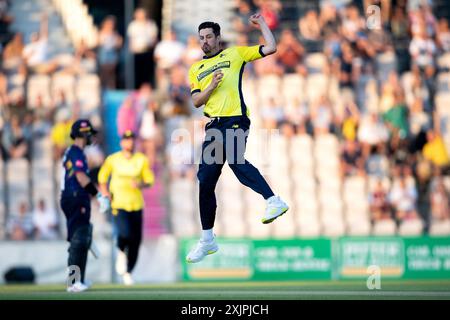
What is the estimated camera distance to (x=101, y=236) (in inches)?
870

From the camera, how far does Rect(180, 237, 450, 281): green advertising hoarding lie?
876 inches

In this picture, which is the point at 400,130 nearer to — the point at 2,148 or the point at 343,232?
the point at 343,232

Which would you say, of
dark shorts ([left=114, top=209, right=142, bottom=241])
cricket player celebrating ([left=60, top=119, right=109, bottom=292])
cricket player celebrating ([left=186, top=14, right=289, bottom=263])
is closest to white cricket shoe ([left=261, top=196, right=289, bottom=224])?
cricket player celebrating ([left=186, top=14, right=289, bottom=263])

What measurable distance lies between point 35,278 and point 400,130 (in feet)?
25.8

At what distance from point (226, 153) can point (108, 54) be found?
498 inches

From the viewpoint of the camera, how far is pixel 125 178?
17500 mm

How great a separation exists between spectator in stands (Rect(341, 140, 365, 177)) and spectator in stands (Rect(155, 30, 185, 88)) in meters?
3.84

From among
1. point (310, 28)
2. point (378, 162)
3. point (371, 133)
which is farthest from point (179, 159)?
point (310, 28)

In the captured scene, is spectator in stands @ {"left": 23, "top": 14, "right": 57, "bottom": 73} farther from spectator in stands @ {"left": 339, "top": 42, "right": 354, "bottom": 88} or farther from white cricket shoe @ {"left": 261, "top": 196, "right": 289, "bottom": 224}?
white cricket shoe @ {"left": 261, "top": 196, "right": 289, "bottom": 224}

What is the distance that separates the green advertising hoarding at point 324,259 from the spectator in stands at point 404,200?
942 mm

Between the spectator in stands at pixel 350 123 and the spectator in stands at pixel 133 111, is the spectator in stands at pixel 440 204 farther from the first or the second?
the spectator in stands at pixel 133 111

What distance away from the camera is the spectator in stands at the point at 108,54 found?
82.6ft

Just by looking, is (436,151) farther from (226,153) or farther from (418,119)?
(226,153)
